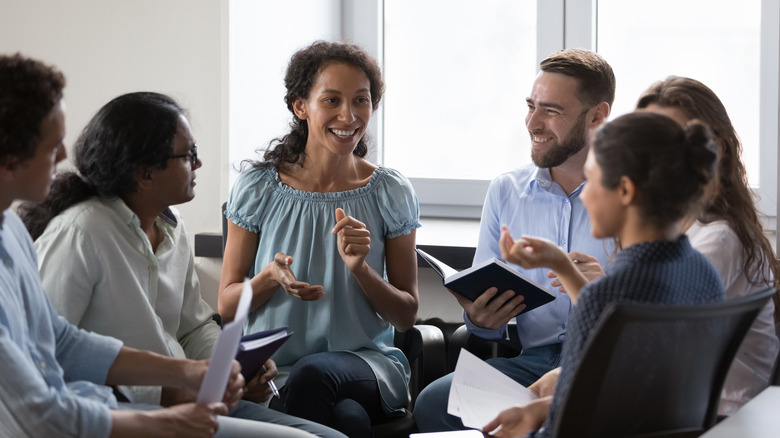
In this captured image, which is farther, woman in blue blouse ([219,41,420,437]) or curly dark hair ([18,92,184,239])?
woman in blue blouse ([219,41,420,437])

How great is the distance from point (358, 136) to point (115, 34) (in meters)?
1.10

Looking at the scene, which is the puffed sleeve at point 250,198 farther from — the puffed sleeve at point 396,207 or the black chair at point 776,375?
the black chair at point 776,375

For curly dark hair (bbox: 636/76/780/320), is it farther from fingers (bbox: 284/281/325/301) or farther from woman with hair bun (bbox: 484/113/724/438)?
fingers (bbox: 284/281/325/301)

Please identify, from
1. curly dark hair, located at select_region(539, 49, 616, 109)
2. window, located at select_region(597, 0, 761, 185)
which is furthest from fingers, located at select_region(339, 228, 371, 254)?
window, located at select_region(597, 0, 761, 185)

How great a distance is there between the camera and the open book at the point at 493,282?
2.03m

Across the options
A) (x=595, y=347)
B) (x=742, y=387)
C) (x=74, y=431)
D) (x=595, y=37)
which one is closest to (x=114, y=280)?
(x=74, y=431)

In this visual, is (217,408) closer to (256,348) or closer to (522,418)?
(256,348)

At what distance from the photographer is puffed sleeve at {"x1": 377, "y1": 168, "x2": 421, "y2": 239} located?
2.41 meters

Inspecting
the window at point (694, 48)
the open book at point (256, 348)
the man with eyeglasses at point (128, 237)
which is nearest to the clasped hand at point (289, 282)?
the man with eyeglasses at point (128, 237)

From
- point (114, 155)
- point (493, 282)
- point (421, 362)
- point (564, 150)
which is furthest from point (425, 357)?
point (114, 155)

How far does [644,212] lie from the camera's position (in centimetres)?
132

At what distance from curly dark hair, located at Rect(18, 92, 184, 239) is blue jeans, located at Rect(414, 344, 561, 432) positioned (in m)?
0.88

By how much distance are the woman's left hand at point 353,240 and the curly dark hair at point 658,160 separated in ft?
3.22

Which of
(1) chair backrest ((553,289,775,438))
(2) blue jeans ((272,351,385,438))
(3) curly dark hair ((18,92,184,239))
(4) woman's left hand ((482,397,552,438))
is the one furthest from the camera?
(2) blue jeans ((272,351,385,438))
